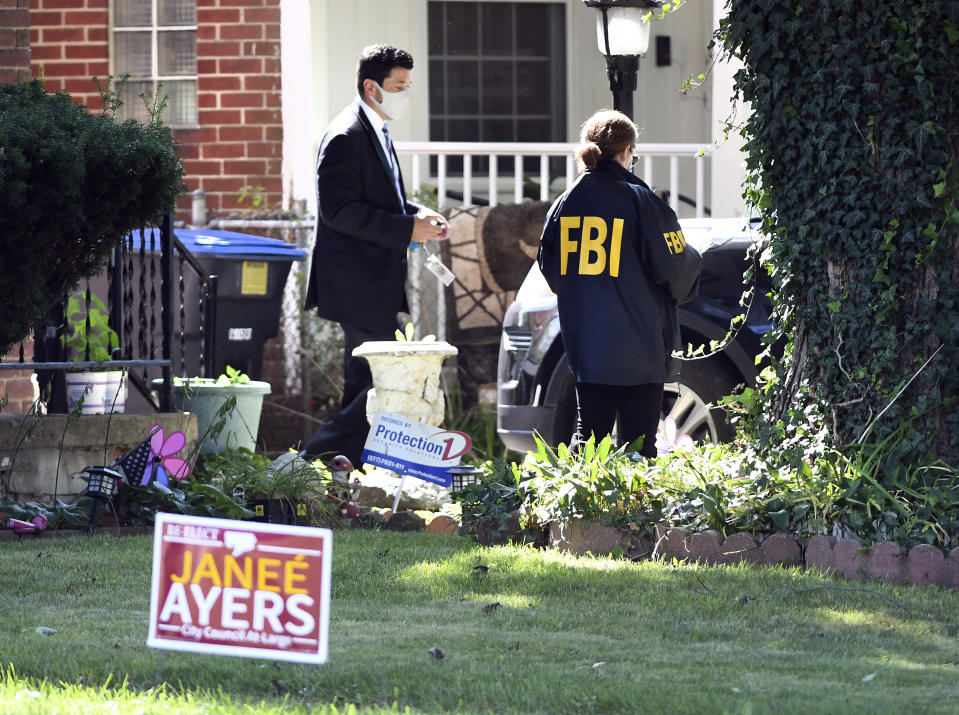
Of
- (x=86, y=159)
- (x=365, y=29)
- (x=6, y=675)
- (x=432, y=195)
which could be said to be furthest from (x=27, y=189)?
(x=365, y=29)

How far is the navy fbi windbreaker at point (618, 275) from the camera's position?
605 cm

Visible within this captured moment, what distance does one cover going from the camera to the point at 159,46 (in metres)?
11.6

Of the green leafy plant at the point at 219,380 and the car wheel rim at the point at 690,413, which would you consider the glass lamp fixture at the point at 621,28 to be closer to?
the car wheel rim at the point at 690,413

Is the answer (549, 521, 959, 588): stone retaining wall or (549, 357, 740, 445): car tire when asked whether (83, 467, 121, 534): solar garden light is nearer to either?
(549, 521, 959, 588): stone retaining wall

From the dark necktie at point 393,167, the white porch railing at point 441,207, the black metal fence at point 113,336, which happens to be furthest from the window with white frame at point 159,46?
the dark necktie at point 393,167

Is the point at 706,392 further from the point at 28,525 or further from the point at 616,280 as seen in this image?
the point at 28,525

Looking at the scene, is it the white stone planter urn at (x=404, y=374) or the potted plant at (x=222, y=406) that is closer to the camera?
the white stone planter urn at (x=404, y=374)

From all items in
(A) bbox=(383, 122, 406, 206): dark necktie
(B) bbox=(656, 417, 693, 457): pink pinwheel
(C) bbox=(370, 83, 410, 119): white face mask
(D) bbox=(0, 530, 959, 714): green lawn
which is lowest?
(D) bbox=(0, 530, 959, 714): green lawn

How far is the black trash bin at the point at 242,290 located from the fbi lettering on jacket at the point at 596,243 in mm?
3292

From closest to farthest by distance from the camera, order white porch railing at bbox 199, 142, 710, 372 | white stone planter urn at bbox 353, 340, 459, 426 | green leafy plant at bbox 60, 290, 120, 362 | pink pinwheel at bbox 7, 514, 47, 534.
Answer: pink pinwheel at bbox 7, 514, 47, 534, green leafy plant at bbox 60, 290, 120, 362, white stone planter urn at bbox 353, 340, 459, 426, white porch railing at bbox 199, 142, 710, 372

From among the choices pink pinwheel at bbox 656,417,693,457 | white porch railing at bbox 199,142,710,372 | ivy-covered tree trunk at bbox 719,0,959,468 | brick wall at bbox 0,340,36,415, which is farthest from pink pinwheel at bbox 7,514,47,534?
white porch railing at bbox 199,142,710,372

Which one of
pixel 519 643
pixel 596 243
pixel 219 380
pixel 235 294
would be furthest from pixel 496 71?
pixel 519 643

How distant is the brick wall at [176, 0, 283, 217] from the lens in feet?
37.6

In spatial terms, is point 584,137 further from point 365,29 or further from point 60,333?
point 365,29
